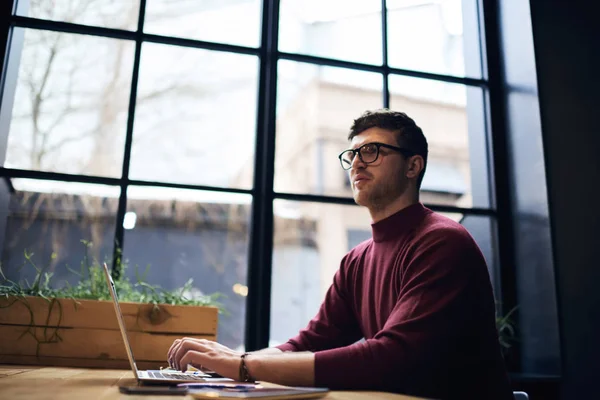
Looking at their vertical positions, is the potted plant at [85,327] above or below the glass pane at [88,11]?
below

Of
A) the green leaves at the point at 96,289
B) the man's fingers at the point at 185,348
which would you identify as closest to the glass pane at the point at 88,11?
the green leaves at the point at 96,289

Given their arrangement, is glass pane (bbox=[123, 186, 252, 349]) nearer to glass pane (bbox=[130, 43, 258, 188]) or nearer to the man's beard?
glass pane (bbox=[130, 43, 258, 188])

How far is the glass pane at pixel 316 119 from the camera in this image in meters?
2.60

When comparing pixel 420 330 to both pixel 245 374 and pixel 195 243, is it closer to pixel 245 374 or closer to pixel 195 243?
pixel 245 374

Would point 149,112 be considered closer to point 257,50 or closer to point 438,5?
point 257,50

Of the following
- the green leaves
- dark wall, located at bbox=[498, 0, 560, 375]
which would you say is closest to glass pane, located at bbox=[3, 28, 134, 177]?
the green leaves

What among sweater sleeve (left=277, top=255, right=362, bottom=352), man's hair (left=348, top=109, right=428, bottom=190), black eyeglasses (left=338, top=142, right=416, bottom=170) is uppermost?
man's hair (left=348, top=109, right=428, bottom=190)

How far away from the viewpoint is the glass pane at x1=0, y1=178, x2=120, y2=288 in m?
2.26

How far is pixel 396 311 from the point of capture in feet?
4.43

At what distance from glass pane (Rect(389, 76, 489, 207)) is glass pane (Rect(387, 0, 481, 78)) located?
0.11m

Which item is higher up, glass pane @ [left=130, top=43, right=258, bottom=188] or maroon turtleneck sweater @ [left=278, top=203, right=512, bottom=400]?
glass pane @ [left=130, top=43, right=258, bottom=188]

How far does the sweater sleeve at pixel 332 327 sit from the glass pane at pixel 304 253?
527 mm

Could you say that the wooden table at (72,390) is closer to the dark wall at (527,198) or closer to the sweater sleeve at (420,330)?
the sweater sleeve at (420,330)

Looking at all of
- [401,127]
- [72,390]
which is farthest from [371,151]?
[72,390]
